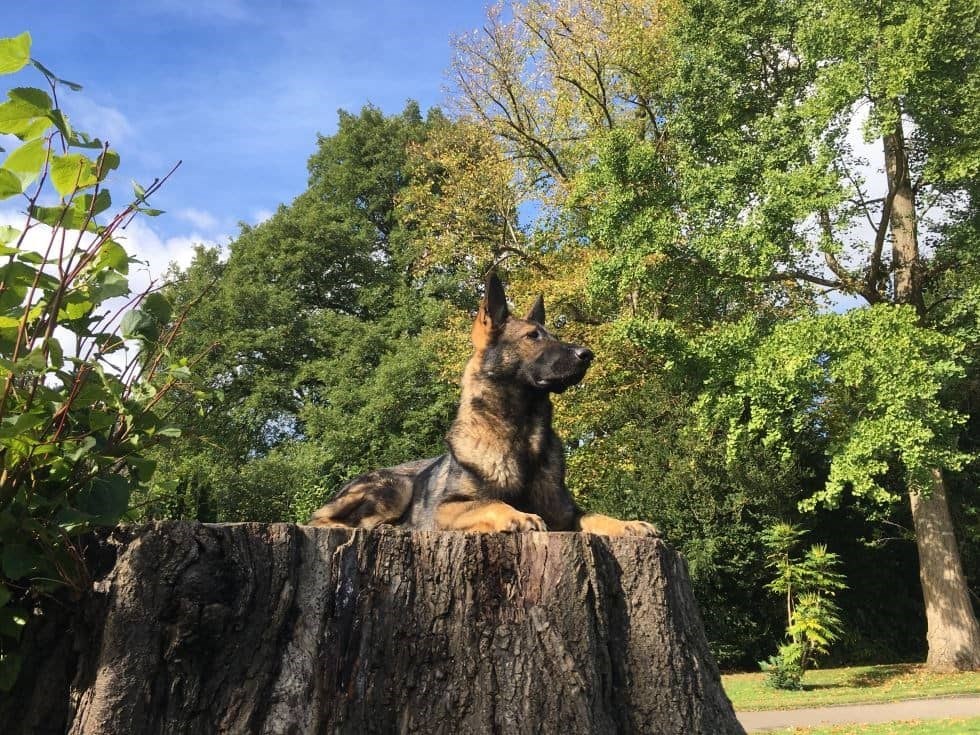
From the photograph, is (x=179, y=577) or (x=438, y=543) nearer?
(x=179, y=577)

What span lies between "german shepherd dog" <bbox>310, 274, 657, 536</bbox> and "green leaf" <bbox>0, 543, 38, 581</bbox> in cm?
232

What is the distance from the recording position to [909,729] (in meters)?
11.5

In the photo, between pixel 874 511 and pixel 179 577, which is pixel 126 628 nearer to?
pixel 179 577

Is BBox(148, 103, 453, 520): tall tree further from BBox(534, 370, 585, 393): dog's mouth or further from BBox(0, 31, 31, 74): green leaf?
BBox(0, 31, 31, 74): green leaf

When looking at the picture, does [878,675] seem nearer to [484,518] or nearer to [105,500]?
[484,518]

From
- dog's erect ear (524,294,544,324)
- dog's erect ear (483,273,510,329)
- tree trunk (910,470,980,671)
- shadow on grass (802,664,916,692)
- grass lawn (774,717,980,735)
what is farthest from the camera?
tree trunk (910,470,980,671)

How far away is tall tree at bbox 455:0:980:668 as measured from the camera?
16812 millimetres

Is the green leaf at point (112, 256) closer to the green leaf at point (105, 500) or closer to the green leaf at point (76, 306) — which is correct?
the green leaf at point (76, 306)

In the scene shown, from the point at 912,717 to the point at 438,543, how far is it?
509 inches

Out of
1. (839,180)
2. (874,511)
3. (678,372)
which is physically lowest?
(874,511)

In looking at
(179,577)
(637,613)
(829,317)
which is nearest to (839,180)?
(829,317)

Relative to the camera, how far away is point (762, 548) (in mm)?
22203

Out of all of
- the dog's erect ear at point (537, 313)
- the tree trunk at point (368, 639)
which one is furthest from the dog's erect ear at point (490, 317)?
the tree trunk at point (368, 639)

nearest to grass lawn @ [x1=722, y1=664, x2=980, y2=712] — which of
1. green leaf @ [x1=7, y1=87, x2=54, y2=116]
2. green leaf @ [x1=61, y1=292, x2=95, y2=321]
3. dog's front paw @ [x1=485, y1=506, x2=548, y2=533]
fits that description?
dog's front paw @ [x1=485, y1=506, x2=548, y2=533]
